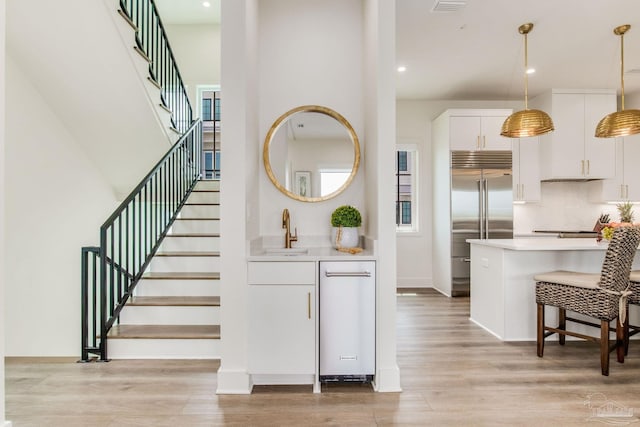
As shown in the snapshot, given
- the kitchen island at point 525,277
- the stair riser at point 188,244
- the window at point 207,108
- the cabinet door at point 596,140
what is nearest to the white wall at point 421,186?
the cabinet door at point 596,140

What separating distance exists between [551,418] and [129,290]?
131 inches

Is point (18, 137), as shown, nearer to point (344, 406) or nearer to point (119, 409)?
point (119, 409)

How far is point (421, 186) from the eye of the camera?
6160 millimetres

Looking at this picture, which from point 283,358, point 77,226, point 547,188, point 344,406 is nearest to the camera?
point 344,406

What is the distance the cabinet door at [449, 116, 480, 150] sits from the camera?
5465 mm

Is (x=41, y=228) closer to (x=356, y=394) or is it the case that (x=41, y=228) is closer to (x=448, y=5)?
(x=356, y=394)

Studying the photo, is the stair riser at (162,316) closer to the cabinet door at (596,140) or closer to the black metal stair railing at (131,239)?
the black metal stair railing at (131,239)

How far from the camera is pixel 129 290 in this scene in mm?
3383

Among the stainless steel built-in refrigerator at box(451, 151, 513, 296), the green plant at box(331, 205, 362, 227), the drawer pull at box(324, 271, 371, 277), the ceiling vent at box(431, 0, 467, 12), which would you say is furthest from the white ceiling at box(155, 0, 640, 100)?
the drawer pull at box(324, 271, 371, 277)

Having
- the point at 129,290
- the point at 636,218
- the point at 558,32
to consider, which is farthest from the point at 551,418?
the point at 636,218

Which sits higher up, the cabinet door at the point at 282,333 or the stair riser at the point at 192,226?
the stair riser at the point at 192,226

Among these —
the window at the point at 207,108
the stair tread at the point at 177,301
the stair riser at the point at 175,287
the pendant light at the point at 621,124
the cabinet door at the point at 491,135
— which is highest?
the window at the point at 207,108

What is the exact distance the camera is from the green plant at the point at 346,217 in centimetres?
289

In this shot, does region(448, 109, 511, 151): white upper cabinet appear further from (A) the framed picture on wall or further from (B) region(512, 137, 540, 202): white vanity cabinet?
(A) the framed picture on wall
